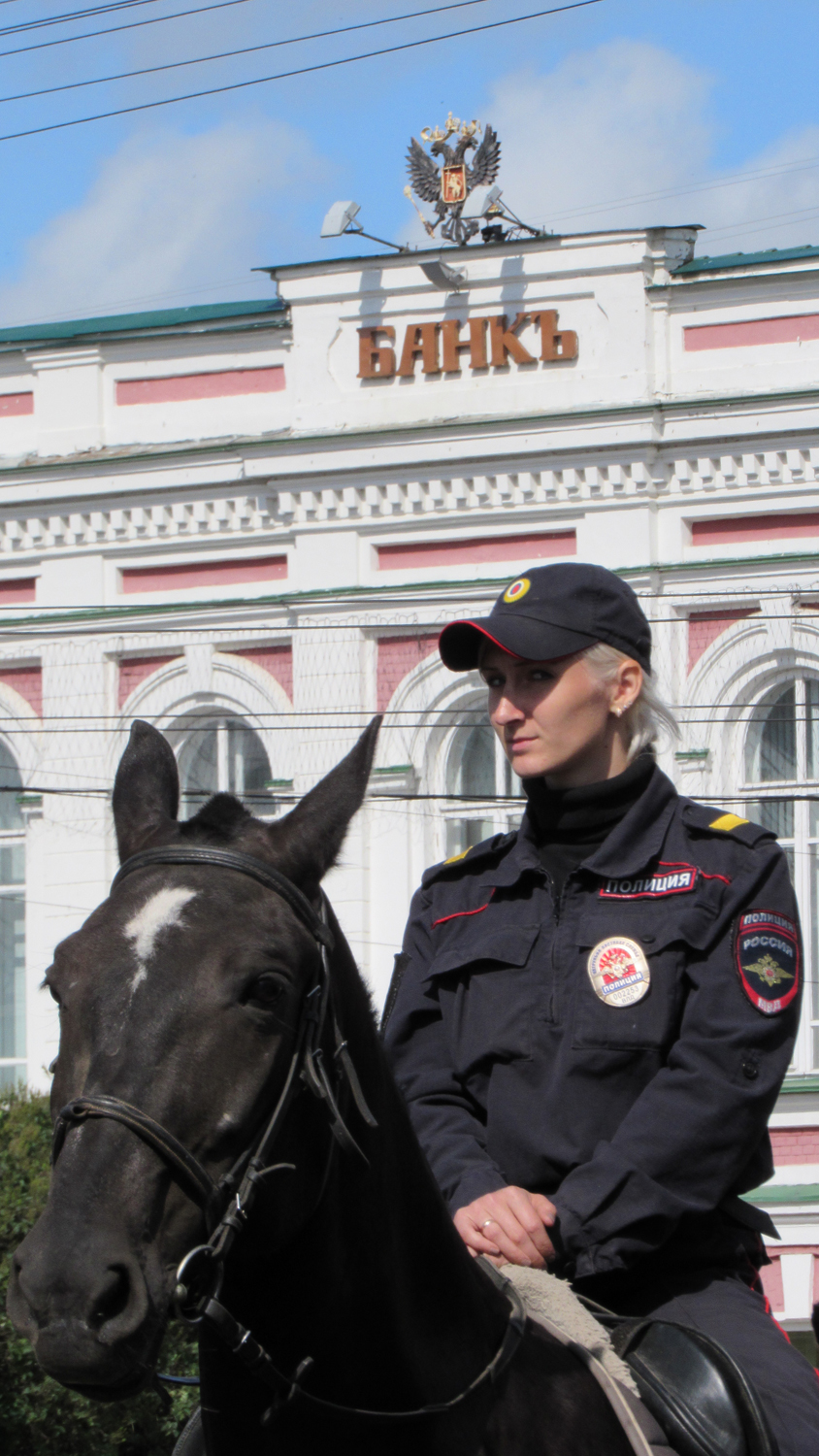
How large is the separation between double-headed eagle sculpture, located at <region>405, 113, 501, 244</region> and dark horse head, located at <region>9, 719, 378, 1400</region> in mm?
13054

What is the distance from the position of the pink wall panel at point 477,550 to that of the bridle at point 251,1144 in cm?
1174

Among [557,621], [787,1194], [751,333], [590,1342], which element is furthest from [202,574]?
[590,1342]

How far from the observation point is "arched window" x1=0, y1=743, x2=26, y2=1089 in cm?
1545

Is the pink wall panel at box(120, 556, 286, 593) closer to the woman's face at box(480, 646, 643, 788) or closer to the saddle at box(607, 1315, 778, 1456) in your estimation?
the woman's face at box(480, 646, 643, 788)

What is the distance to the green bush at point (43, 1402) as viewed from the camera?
27.8ft

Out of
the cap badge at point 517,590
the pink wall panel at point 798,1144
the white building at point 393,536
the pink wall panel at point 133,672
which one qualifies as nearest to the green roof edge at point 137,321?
the white building at point 393,536

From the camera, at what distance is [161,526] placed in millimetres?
15094

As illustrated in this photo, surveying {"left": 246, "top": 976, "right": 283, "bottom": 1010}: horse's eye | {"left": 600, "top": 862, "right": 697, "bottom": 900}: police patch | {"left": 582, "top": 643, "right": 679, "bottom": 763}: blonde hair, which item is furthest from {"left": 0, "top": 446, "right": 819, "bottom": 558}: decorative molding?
{"left": 246, "top": 976, "right": 283, "bottom": 1010}: horse's eye

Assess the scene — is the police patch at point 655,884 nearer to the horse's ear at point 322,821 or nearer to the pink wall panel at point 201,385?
the horse's ear at point 322,821

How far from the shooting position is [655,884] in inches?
123

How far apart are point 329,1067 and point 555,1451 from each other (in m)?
0.69

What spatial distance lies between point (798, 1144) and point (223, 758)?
564 centimetres

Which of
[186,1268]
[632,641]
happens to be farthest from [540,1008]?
[186,1268]

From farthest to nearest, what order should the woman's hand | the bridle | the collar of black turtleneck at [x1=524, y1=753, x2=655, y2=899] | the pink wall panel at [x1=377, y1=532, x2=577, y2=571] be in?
the pink wall panel at [x1=377, y1=532, x2=577, y2=571], the collar of black turtleneck at [x1=524, y1=753, x2=655, y2=899], the woman's hand, the bridle
